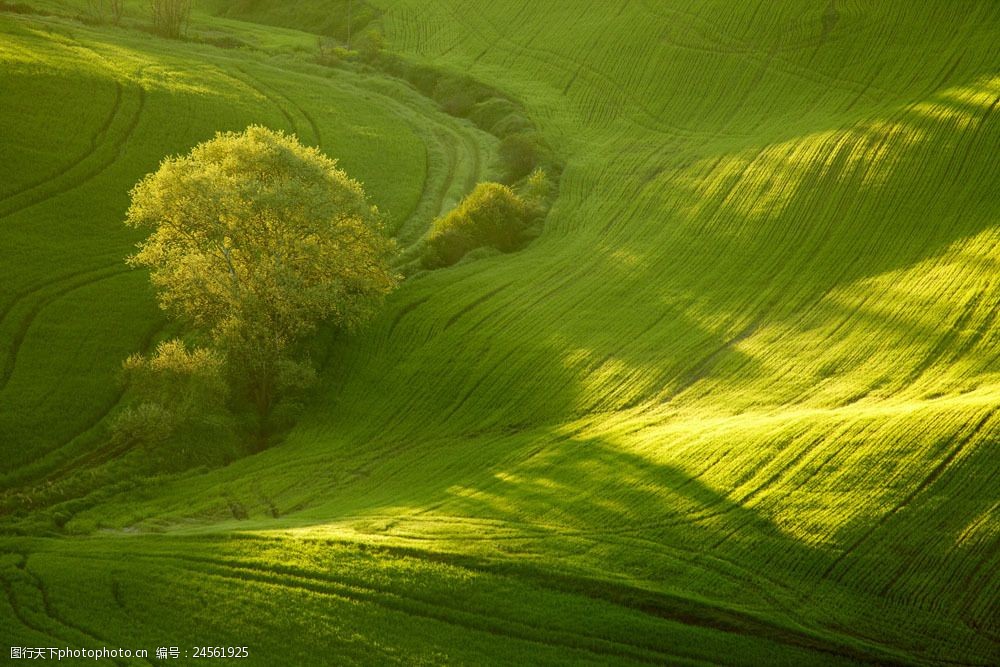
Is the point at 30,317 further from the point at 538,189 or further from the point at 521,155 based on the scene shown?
the point at 521,155

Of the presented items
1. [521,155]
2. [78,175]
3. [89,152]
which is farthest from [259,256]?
[521,155]

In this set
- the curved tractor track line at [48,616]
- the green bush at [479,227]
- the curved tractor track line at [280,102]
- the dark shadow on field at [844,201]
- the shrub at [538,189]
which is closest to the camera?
the curved tractor track line at [48,616]

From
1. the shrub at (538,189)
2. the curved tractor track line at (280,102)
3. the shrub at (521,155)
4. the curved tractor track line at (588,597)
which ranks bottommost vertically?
the curved tractor track line at (588,597)

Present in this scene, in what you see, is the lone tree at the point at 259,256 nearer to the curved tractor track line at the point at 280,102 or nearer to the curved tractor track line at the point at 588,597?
the curved tractor track line at the point at 588,597

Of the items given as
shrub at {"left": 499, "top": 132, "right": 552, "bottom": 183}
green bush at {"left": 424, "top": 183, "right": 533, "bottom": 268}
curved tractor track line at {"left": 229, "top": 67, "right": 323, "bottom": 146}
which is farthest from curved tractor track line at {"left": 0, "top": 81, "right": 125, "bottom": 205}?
shrub at {"left": 499, "top": 132, "right": 552, "bottom": 183}

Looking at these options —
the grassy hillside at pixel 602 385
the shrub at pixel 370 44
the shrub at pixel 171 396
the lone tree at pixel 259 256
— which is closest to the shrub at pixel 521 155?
the grassy hillside at pixel 602 385

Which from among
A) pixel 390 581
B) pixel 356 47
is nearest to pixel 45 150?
pixel 390 581
